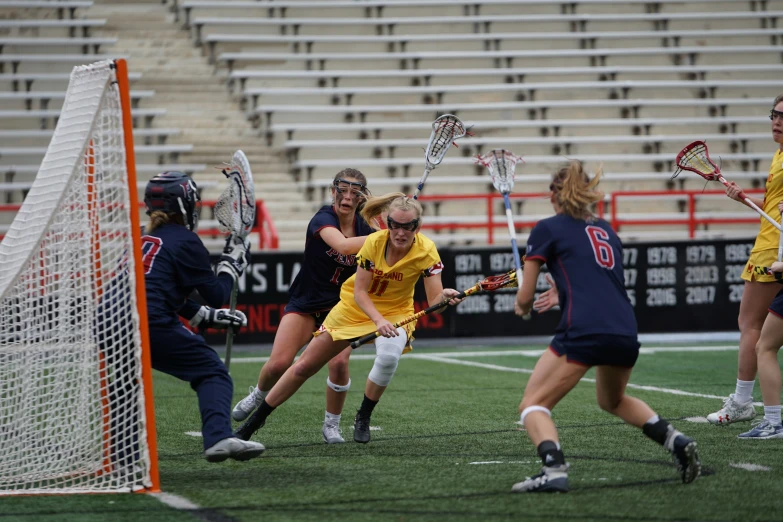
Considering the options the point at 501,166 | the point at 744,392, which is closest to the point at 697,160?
the point at 501,166

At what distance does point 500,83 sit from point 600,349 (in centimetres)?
1415

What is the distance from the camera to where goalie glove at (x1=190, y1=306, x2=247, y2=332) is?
5.19 m

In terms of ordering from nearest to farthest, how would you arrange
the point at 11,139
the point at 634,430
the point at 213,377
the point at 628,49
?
the point at 213,377
the point at 634,430
the point at 11,139
the point at 628,49

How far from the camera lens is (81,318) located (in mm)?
5062

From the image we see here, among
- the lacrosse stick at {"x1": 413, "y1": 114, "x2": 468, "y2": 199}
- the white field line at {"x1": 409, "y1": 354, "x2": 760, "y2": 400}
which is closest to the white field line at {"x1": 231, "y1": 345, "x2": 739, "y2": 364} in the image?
the white field line at {"x1": 409, "y1": 354, "x2": 760, "y2": 400}

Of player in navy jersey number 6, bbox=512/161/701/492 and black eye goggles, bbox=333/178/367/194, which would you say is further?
black eye goggles, bbox=333/178/367/194

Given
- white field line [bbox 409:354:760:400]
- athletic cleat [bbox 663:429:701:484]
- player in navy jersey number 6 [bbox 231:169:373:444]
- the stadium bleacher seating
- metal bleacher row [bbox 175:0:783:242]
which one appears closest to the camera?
athletic cleat [bbox 663:429:701:484]

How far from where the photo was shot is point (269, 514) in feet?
14.4

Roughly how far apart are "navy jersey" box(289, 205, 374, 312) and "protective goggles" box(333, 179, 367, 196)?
186 mm

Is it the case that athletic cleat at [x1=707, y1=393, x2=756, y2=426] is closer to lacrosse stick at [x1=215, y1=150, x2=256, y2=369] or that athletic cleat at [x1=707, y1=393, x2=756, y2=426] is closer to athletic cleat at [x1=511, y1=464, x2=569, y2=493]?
athletic cleat at [x1=511, y1=464, x2=569, y2=493]

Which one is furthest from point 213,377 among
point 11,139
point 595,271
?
point 11,139

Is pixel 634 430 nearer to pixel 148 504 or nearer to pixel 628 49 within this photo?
pixel 148 504

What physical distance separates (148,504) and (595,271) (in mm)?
2072

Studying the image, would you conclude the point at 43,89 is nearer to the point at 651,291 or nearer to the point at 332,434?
the point at 651,291
